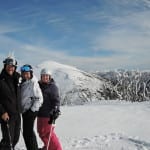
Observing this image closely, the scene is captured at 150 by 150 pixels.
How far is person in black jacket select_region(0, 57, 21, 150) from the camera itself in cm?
595

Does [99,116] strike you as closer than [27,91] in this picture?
No

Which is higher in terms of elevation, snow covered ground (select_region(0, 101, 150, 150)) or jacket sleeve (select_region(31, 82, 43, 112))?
jacket sleeve (select_region(31, 82, 43, 112))

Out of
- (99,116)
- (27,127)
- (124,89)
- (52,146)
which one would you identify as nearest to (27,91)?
(27,127)

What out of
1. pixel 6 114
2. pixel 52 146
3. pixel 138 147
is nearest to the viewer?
pixel 6 114

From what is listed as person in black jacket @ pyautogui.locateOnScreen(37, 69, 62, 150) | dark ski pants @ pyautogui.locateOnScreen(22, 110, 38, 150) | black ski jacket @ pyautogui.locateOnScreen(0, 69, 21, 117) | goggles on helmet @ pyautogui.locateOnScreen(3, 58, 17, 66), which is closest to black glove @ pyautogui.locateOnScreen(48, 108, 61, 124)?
person in black jacket @ pyautogui.locateOnScreen(37, 69, 62, 150)

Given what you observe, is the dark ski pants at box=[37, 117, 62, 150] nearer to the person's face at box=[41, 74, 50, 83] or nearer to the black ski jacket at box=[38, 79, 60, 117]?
the black ski jacket at box=[38, 79, 60, 117]

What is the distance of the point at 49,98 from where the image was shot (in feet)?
21.9

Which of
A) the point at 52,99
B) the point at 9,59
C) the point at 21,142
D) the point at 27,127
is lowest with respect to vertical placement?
the point at 21,142

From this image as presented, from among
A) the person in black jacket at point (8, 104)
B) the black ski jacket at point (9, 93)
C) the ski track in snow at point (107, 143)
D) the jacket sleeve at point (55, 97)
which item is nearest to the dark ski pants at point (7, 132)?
the person in black jacket at point (8, 104)

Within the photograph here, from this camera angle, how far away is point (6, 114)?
586cm

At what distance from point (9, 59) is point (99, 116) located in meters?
6.37

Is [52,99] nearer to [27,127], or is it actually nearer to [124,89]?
[27,127]

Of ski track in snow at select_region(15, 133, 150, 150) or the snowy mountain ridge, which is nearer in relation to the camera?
ski track in snow at select_region(15, 133, 150, 150)

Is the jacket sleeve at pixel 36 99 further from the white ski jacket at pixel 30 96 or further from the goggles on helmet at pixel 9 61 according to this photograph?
the goggles on helmet at pixel 9 61
